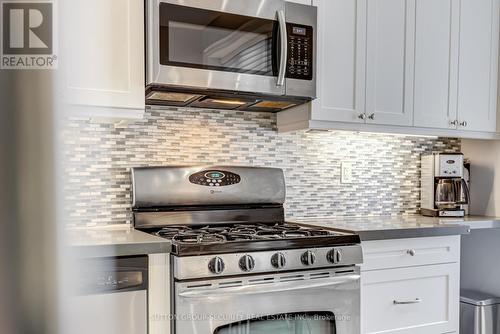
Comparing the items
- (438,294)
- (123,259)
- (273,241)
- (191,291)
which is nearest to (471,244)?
(438,294)

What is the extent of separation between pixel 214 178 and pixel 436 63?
1346 millimetres

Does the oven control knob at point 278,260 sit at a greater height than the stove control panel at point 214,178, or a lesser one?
lesser

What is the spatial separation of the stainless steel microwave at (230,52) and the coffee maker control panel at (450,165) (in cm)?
99

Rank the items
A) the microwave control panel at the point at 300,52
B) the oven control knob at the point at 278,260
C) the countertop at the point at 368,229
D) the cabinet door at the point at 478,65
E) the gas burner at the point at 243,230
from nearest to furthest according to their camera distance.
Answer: the countertop at the point at 368,229, the oven control knob at the point at 278,260, the gas burner at the point at 243,230, the microwave control panel at the point at 300,52, the cabinet door at the point at 478,65

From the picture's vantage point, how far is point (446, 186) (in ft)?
8.14

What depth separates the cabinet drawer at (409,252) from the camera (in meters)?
1.87

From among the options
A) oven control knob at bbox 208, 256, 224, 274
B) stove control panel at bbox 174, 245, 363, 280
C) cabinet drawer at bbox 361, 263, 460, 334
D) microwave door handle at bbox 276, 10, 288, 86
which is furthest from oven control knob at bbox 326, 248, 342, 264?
microwave door handle at bbox 276, 10, 288, 86

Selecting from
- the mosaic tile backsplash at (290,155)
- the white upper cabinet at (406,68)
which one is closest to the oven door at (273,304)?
the mosaic tile backsplash at (290,155)

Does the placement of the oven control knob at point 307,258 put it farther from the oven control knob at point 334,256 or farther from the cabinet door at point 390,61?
the cabinet door at point 390,61

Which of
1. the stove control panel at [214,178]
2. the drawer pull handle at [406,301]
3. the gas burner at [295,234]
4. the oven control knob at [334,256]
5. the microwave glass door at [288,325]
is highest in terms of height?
the stove control panel at [214,178]

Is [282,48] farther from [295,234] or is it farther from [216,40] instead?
[295,234]

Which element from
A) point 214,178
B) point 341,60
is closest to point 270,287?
point 214,178

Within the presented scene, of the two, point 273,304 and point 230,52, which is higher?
point 230,52

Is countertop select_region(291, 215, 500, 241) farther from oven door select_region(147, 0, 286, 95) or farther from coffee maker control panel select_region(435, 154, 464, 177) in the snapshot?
oven door select_region(147, 0, 286, 95)
